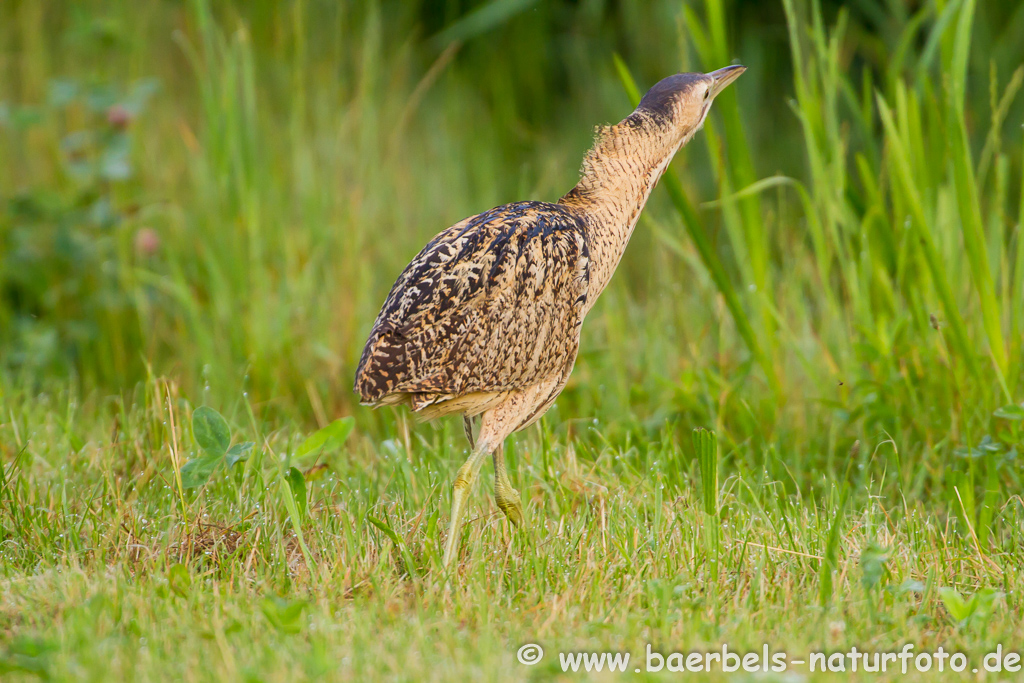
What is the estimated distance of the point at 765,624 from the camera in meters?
2.86

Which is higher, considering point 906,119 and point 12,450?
point 906,119

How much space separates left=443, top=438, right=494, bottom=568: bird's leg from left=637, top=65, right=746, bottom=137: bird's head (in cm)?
134

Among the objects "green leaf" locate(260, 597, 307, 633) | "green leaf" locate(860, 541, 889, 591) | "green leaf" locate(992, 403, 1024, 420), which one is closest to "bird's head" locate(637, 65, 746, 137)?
"green leaf" locate(992, 403, 1024, 420)

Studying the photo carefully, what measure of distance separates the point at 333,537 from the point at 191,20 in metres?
4.76

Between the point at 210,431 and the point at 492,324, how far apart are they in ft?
3.11

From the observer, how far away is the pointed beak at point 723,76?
13.1ft

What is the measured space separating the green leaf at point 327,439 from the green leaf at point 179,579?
542 millimetres

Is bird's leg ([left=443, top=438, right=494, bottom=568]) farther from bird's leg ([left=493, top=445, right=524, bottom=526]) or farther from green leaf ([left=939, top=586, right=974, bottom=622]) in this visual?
green leaf ([left=939, top=586, right=974, bottom=622])

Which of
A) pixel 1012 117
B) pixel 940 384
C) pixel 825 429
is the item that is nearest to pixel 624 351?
pixel 825 429

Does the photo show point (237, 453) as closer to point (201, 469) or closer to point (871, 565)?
point (201, 469)

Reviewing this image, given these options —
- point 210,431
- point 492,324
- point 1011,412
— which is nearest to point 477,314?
point 492,324

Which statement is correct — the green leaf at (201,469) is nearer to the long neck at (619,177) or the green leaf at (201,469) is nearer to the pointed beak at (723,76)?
Result: the long neck at (619,177)

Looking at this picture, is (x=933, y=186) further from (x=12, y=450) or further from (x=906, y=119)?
(x=12, y=450)

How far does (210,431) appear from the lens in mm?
3420
